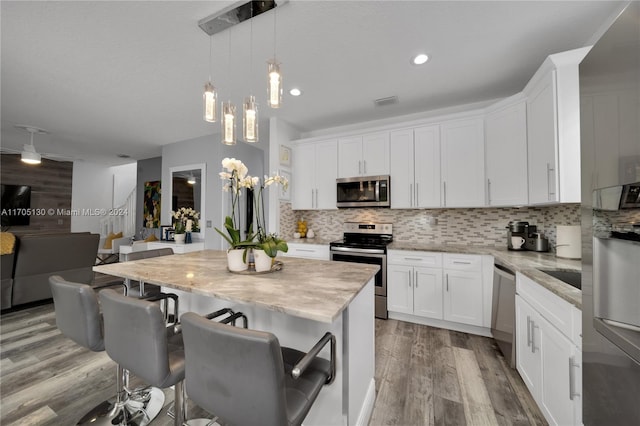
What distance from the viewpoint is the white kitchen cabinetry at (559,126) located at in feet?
5.82

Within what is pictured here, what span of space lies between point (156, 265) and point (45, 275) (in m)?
3.11

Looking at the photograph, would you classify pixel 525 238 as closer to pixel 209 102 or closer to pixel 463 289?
pixel 463 289

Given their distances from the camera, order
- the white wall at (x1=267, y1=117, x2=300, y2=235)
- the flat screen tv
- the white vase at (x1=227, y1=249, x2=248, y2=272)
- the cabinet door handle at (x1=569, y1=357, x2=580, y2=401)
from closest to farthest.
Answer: the cabinet door handle at (x1=569, y1=357, x2=580, y2=401), the white vase at (x1=227, y1=249, x2=248, y2=272), the white wall at (x1=267, y1=117, x2=300, y2=235), the flat screen tv

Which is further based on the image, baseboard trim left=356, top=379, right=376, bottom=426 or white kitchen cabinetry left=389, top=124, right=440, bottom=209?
white kitchen cabinetry left=389, top=124, right=440, bottom=209

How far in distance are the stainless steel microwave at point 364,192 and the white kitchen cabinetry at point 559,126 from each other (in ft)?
5.14

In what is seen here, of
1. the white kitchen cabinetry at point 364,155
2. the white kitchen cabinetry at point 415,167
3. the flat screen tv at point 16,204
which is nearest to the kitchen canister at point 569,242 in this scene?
the white kitchen cabinetry at point 415,167

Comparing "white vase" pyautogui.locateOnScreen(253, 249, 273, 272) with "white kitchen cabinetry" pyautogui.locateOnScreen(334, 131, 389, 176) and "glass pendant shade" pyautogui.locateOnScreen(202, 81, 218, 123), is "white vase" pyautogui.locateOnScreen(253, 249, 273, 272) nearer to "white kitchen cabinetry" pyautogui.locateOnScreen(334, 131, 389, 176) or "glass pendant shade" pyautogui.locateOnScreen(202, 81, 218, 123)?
"glass pendant shade" pyautogui.locateOnScreen(202, 81, 218, 123)

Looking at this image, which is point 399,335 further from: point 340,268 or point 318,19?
point 318,19

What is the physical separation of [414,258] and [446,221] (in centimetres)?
81

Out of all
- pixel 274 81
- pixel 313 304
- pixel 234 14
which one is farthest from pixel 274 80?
pixel 313 304

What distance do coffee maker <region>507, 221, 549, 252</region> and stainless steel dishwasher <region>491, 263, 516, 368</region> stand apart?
441 millimetres

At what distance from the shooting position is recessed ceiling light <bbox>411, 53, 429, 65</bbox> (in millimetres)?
2135

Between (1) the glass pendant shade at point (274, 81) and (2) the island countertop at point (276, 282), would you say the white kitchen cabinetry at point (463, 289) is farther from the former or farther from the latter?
(1) the glass pendant shade at point (274, 81)

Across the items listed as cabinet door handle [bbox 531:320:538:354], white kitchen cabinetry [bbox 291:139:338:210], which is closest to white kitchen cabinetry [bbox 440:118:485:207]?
white kitchen cabinetry [bbox 291:139:338:210]
